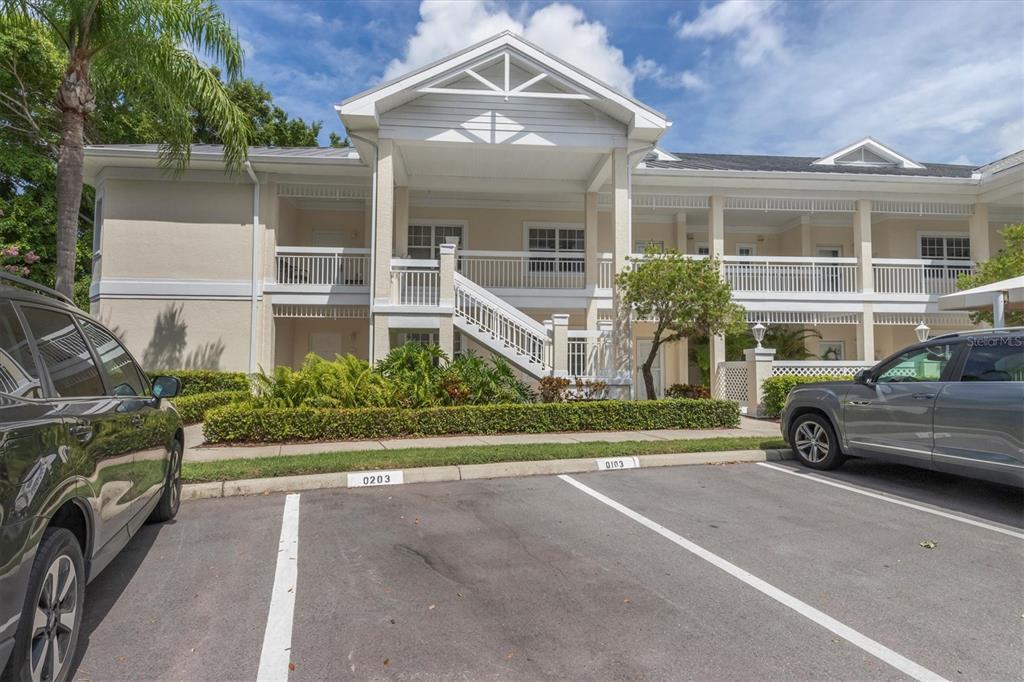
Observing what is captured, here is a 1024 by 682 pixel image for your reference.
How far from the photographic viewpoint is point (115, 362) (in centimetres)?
425

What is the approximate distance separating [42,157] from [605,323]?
901 inches

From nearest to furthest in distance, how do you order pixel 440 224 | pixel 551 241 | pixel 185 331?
pixel 185 331 → pixel 440 224 → pixel 551 241

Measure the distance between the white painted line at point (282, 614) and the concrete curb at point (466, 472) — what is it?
1.36 meters

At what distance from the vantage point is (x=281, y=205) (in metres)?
15.5

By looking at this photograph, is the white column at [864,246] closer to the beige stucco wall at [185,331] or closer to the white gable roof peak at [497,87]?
the white gable roof peak at [497,87]

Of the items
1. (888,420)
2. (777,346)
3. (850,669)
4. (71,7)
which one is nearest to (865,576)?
(850,669)

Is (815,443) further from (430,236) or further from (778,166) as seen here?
(778,166)

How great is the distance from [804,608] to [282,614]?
3113mm

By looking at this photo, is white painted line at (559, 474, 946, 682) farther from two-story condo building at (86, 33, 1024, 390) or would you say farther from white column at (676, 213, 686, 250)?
white column at (676, 213, 686, 250)

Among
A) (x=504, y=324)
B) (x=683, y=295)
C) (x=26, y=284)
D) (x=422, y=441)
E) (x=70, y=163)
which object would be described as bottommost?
(x=422, y=441)

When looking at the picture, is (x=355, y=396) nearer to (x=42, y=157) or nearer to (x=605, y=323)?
(x=605, y=323)

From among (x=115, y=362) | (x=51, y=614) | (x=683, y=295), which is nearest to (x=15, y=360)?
(x=51, y=614)

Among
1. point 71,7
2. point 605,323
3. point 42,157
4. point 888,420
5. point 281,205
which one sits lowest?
point 888,420

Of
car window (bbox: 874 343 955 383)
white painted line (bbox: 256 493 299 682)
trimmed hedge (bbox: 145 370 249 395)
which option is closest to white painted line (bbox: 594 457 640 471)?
car window (bbox: 874 343 955 383)
